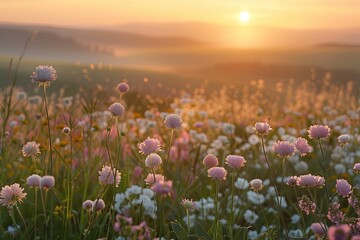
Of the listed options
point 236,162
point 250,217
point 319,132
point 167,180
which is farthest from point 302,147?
point 167,180

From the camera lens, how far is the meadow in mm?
2221

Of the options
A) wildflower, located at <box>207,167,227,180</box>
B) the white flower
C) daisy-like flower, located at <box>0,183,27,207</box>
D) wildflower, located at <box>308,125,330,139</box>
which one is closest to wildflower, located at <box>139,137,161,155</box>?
wildflower, located at <box>207,167,227,180</box>

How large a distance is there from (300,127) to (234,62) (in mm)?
13735

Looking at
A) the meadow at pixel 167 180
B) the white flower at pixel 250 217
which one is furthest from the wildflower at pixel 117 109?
the white flower at pixel 250 217

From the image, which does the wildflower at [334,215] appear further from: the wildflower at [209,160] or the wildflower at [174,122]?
the wildflower at [174,122]

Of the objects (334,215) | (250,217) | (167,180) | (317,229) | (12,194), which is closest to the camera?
(334,215)

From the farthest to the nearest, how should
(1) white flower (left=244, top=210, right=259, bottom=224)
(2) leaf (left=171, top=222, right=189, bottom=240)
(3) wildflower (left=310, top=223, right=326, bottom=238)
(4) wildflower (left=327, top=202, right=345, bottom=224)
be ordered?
(1) white flower (left=244, top=210, right=259, bottom=224)
(2) leaf (left=171, top=222, right=189, bottom=240)
(3) wildflower (left=310, top=223, right=326, bottom=238)
(4) wildflower (left=327, top=202, right=345, bottom=224)

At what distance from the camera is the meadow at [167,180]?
2.22m

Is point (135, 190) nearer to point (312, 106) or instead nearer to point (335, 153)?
point (335, 153)

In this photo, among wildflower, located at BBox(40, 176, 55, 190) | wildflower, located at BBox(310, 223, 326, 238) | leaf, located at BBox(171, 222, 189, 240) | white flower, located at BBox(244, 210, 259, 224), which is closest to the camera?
wildflower, located at BBox(310, 223, 326, 238)

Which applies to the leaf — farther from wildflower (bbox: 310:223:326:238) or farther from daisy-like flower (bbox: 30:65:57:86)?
daisy-like flower (bbox: 30:65:57:86)

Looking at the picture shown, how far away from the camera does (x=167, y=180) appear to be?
13.1ft

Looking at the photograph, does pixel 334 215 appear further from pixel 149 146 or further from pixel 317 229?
pixel 149 146

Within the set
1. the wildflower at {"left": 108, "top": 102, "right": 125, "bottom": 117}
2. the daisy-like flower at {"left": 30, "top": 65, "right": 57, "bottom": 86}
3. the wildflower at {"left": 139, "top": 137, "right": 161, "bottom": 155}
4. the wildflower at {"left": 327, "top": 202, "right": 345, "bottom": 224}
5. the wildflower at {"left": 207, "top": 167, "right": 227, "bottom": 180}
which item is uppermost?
the daisy-like flower at {"left": 30, "top": 65, "right": 57, "bottom": 86}
